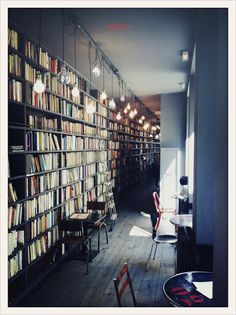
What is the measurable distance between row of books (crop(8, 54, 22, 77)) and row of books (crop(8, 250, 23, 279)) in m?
2.16

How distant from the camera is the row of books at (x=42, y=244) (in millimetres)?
4059

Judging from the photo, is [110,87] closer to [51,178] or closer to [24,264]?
[51,178]

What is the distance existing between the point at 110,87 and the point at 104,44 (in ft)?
13.0

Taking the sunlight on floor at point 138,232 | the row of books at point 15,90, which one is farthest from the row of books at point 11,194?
the sunlight on floor at point 138,232

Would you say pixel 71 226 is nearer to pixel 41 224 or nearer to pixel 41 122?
pixel 41 224

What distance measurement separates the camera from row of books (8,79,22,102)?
3.53 meters

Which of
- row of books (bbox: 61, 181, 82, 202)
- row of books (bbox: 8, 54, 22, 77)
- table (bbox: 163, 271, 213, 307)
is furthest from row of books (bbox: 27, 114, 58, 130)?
table (bbox: 163, 271, 213, 307)

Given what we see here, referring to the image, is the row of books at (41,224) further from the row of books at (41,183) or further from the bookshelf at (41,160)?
the row of books at (41,183)

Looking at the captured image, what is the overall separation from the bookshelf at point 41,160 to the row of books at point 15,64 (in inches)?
0.4

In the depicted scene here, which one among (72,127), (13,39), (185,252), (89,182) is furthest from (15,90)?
(89,182)

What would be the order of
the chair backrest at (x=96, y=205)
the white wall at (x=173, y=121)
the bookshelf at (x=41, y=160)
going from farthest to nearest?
the white wall at (x=173, y=121) → the chair backrest at (x=96, y=205) → the bookshelf at (x=41, y=160)

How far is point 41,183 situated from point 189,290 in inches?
101

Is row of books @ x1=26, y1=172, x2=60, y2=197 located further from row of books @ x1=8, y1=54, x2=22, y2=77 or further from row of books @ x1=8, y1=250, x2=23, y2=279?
row of books @ x1=8, y1=54, x2=22, y2=77

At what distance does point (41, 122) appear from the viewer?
172 inches
